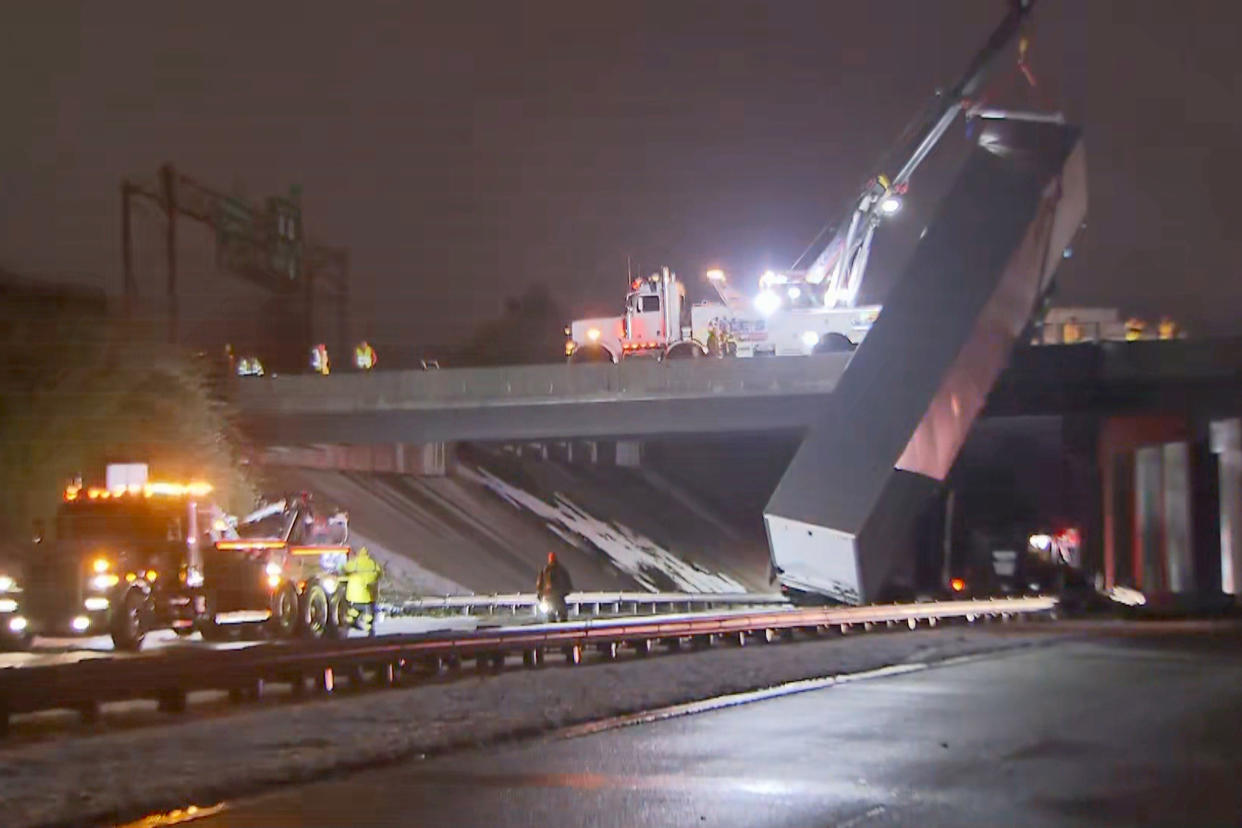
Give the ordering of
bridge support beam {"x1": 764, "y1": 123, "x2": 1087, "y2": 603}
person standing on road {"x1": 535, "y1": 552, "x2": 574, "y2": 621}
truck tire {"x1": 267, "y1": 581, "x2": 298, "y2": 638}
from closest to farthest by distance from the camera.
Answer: truck tire {"x1": 267, "y1": 581, "x2": 298, "y2": 638}
person standing on road {"x1": 535, "y1": 552, "x2": 574, "y2": 621}
bridge support beam {"x1": 764, "y1": 123, "x2": 1087, "y2": 603}

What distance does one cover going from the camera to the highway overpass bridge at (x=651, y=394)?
137 ft

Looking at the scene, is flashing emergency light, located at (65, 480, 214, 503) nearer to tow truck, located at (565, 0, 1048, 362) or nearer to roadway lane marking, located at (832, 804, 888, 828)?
roadway lane marking, located at (832, 804, 888, 828)

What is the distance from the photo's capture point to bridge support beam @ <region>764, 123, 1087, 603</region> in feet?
120

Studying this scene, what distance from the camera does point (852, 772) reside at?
12.5m

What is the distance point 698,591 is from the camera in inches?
1980

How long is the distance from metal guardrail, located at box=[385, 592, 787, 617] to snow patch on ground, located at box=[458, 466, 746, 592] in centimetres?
799

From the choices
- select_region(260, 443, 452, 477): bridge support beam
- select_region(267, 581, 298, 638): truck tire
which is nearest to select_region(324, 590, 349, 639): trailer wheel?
select_region(267, 581, 298, 638): truck tire

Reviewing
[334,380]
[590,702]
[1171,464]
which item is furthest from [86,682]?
[1171,464]

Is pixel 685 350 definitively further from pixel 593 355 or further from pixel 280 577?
pixel 280 577

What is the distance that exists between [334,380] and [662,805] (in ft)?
111

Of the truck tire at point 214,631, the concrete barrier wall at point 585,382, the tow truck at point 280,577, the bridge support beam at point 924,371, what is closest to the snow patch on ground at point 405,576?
the concrete barrier wall at point 585,382

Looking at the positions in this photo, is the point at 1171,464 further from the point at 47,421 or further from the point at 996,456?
the point at 47,421

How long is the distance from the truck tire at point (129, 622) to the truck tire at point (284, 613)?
2.45 meters

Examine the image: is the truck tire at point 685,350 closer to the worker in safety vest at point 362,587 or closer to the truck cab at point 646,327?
the truck cab at point 646,327
